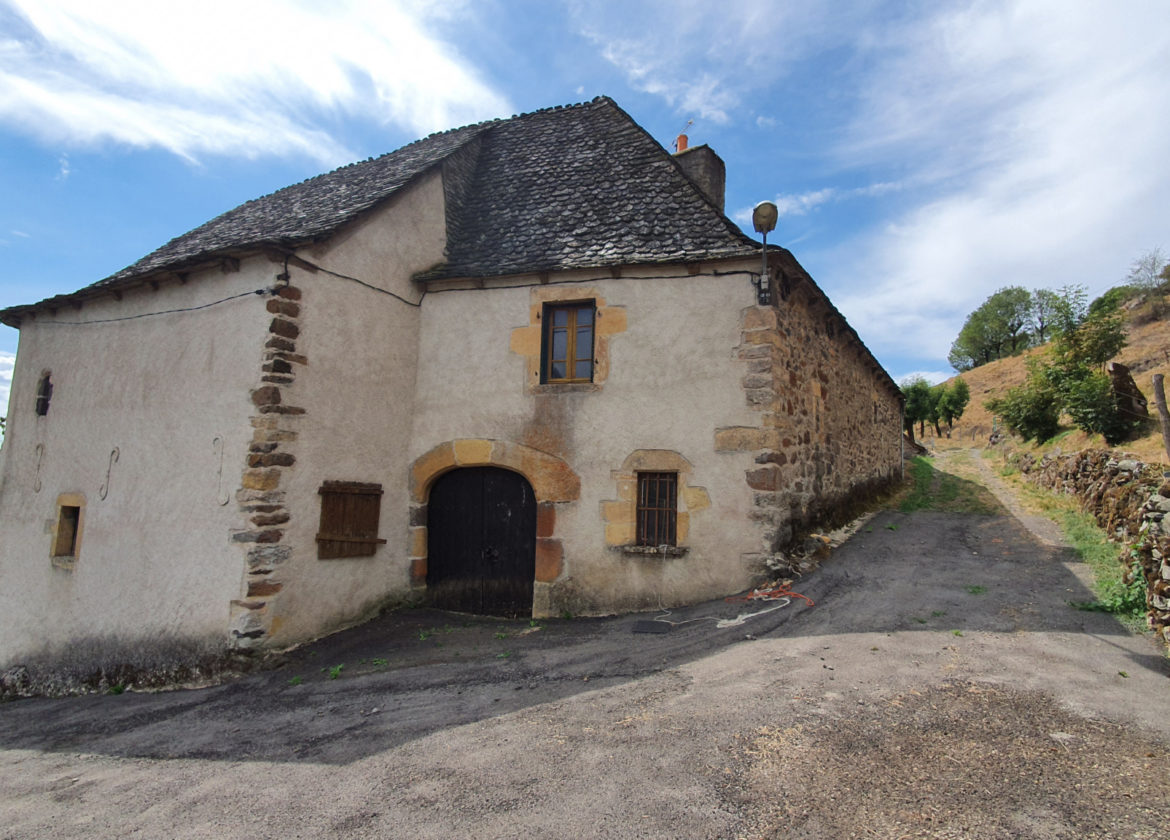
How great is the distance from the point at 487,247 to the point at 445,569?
4.55 m

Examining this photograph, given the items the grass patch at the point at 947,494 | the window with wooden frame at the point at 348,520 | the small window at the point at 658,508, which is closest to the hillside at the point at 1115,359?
the grass patch at the point at 947,494

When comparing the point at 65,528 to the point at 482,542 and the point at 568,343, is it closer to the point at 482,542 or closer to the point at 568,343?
the point at 482,542

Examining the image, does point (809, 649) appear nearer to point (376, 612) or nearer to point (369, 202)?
point (376, 612)

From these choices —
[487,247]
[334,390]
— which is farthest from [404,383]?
[487,247]

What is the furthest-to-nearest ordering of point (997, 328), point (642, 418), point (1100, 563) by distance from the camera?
point (997, 328)
point (642, 418)
point (1100, 563)

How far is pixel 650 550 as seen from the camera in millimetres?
7441

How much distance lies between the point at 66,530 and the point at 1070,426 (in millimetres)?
18896

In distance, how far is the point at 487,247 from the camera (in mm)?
9227

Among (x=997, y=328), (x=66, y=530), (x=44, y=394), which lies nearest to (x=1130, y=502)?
(x=66, y=530)

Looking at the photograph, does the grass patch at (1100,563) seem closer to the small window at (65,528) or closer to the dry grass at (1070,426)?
the dry grass at (1070,426)

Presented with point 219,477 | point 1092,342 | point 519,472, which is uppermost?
point 1092,342

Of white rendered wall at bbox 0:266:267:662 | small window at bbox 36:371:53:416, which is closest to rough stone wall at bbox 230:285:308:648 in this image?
white rendered wall at bbox 0:266:267:662

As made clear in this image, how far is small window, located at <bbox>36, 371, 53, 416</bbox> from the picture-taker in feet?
30.0

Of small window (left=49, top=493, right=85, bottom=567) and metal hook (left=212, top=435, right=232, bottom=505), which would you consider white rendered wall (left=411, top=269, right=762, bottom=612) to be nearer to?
metal hook (left=212, top=435, right=232, bottom=505)
